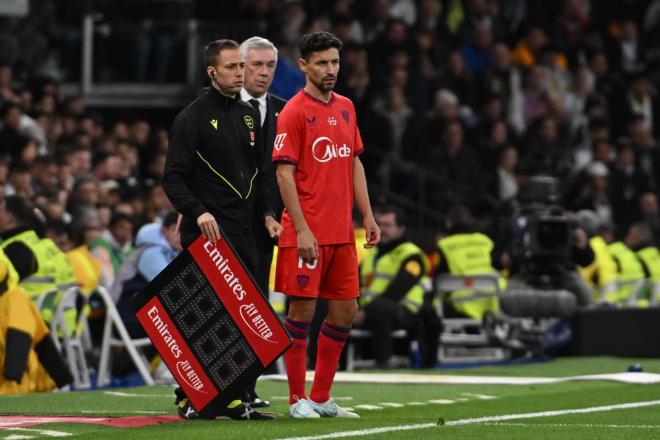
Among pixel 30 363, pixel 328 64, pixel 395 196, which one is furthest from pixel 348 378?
pixel 395 196

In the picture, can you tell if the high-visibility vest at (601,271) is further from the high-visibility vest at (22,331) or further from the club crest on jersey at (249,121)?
the club crest on jersey at (249,121)

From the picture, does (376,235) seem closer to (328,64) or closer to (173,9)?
(328,64)

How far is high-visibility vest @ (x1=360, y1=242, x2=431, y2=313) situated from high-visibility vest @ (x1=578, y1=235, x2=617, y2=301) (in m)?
3.55

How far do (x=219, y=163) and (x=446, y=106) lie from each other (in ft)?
50.0

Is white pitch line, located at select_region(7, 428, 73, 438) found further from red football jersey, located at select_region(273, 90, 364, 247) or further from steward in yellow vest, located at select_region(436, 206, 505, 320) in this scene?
steward in yellow vest, located at select_region(436, 206, 505, 320)

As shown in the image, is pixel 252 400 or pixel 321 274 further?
pixel 252 400

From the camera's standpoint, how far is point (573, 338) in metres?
18.3

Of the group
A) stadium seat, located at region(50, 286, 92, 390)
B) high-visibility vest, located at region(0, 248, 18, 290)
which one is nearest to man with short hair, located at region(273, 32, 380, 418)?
high-visibility vest, located at region(0, 248, 18, 290)

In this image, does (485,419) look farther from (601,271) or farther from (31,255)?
(601,271)

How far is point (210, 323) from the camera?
9555mm

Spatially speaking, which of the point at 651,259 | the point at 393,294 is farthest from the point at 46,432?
the point at 651,259

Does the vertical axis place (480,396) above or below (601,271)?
below

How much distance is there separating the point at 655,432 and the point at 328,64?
2640 mm

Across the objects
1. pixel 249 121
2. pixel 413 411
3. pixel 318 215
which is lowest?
pixel 413 411
